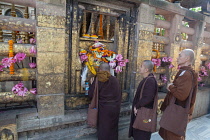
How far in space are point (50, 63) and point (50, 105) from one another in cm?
88

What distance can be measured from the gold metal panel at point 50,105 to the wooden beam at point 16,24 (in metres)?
1.34

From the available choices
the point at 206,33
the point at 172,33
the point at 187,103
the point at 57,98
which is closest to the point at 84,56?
the point at 57,98

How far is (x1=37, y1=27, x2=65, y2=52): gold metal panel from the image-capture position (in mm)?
2641

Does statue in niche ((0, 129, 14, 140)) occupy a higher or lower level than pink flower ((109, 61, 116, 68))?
lower

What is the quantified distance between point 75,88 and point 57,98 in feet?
1.85

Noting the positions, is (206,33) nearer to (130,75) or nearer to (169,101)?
(130,75)

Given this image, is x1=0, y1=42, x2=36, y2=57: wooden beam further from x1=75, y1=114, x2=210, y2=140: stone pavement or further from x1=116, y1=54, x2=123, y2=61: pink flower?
x1=75, y1=114, x2=210, y2=140: stone pavement

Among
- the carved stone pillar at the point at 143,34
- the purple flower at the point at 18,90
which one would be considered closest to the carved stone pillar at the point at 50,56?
the purple flower at the point at 18,90

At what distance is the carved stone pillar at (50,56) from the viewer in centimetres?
263

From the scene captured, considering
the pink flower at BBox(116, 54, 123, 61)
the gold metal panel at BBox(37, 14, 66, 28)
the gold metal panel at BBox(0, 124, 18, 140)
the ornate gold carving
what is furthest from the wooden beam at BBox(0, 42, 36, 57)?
the pink flower at BBox(116, 54, 123, 61)

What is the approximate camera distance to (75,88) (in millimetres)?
3396

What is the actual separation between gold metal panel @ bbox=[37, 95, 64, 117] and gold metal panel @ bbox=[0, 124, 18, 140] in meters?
0.49

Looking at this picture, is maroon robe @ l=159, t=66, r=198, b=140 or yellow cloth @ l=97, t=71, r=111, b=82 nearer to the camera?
maroon robe @ l=159, t=66, r=198, b=140

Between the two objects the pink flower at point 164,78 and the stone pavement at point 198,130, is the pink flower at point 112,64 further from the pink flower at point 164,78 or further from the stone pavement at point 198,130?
the stone pavement at point 198,130
